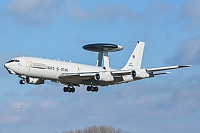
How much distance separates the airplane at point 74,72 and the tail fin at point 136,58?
1.49m

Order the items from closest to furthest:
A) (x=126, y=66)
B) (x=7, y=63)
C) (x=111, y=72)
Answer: (x=7, y=63)
(x=111, y=72)
(x=126, y=66)

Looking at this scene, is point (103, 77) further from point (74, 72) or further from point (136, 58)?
point (136, 58)

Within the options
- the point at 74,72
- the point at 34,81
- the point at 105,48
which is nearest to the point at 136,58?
the point at 105,48

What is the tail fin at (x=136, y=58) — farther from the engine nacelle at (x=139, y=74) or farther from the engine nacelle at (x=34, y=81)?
the engine nacelle at (x=34, y=81)

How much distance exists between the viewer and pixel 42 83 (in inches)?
5285

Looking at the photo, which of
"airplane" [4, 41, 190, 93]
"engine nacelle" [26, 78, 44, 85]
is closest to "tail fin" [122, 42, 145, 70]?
"airplane" [4, 41, 190, 93]

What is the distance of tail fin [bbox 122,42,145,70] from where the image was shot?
5832 inches

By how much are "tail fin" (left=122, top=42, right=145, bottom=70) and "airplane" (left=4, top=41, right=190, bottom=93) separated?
1488 mm

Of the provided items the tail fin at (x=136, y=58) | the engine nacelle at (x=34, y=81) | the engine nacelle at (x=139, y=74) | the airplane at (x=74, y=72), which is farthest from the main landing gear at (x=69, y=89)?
the tail fin at (x=136, y=58)

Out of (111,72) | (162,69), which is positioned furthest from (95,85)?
(162,69)

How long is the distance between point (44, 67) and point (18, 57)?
4.74 metres

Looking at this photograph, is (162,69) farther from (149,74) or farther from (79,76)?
(79,76)

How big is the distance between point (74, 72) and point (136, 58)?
1969 centimetres

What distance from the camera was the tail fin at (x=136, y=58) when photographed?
486 ft
